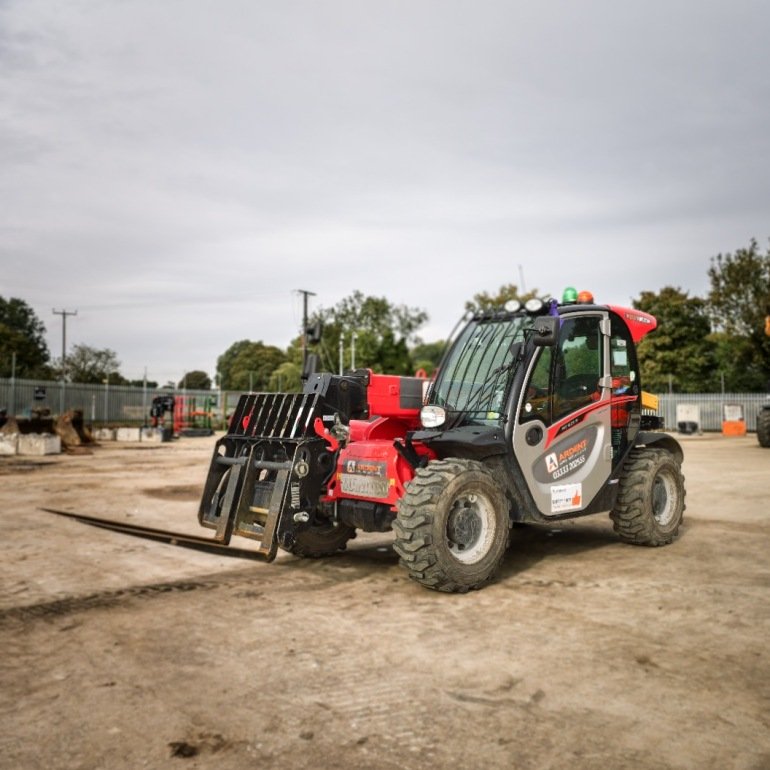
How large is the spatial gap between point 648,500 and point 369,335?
49.9 metres

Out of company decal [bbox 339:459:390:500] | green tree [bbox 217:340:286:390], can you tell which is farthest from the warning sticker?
green tree [bbox 217:340:286:390]

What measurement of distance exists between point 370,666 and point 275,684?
555mm

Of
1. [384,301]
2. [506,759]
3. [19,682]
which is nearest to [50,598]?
[19,682]

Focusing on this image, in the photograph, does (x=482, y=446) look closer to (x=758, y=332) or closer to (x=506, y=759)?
(x=506, y=759)

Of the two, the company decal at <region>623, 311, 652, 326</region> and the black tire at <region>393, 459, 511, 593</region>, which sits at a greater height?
the company decal at <region>623, 311, 652, 326</region>

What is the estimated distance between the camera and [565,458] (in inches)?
256

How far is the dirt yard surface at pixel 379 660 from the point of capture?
3154 mm

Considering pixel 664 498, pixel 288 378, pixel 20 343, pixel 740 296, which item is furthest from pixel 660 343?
pixel 20 343

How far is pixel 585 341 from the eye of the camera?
6840 mm

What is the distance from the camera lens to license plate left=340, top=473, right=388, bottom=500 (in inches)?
235

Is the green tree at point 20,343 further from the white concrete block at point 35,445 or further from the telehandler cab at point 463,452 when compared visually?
the telehandler cab at point 463,452

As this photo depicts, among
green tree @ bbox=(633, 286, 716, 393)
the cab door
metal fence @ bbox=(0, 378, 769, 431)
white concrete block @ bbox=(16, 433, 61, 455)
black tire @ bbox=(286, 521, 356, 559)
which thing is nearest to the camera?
the cab door

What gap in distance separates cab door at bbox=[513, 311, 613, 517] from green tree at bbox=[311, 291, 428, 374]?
3972 cm

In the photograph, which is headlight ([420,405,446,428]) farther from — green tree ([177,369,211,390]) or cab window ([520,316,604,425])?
green tree ([177,369,211,390])
